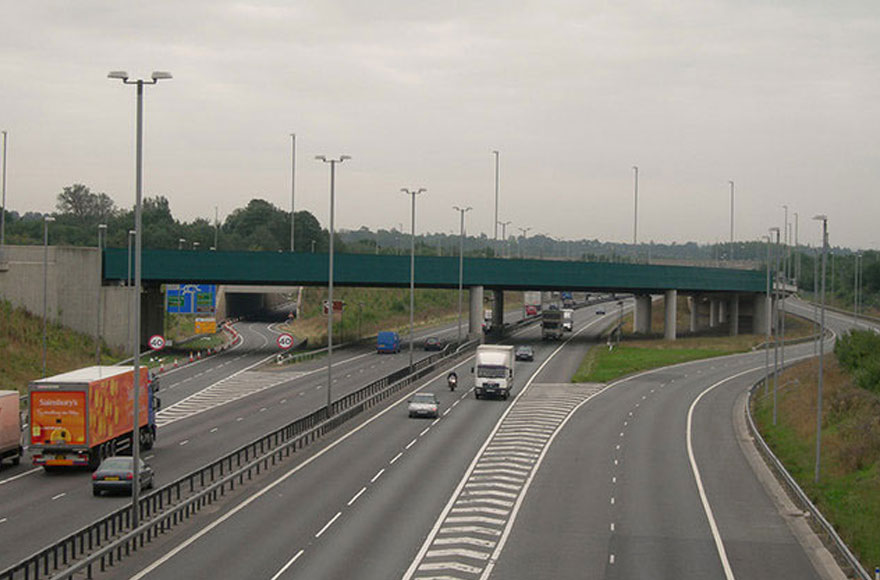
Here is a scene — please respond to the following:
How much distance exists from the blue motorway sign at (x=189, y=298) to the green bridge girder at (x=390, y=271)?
33.8 feet

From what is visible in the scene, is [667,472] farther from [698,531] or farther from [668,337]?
[668,337]

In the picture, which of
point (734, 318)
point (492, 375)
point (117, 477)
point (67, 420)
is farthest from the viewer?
point (734, 318)

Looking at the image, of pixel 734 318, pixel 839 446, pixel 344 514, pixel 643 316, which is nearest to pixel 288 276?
pixel 643 316

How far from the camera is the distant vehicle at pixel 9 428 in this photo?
4250 centimetres

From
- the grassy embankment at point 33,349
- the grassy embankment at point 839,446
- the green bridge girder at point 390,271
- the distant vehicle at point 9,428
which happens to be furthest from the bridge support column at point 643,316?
the distant vehicle at point 9,428

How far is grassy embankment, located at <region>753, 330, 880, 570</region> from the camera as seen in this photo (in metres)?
36.0

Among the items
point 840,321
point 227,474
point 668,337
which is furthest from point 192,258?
point 840,321

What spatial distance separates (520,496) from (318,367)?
5154cm

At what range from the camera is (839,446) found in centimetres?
5109

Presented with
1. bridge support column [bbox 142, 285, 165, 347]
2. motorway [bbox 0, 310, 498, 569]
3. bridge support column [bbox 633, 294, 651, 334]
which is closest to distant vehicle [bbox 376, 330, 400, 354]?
motorway [bbox 0, 310, 498, 569]

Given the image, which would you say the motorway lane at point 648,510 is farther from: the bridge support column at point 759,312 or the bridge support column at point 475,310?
the bridge support column at point 759,312

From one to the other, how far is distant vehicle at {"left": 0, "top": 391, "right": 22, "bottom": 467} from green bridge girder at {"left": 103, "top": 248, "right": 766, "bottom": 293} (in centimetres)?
4929

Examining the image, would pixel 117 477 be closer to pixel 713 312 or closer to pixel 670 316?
pixel 670 316

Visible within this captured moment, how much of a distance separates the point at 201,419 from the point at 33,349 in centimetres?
2619
